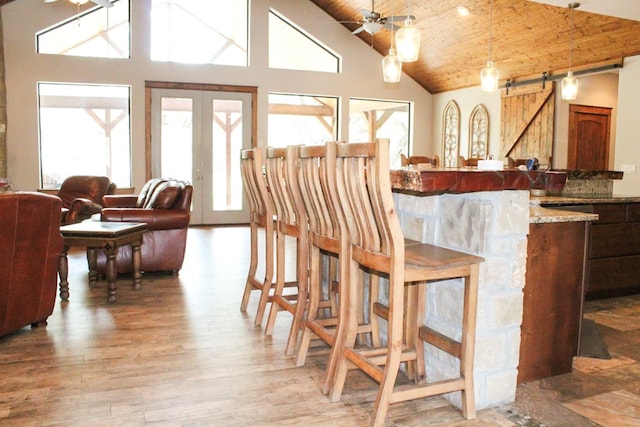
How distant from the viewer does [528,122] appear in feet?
27.7

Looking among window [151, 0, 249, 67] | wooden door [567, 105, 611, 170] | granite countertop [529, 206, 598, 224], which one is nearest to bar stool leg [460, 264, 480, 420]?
granite countertop [529, 206, 598, 224]

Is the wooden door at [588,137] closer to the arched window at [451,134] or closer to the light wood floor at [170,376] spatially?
the arched window at [451,134]

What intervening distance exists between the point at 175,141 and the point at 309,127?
2.57 metres

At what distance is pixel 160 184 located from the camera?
543 centimetres

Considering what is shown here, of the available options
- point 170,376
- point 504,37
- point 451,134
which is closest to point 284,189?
Answer: point 170,376

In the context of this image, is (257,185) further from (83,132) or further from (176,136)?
(83,132)

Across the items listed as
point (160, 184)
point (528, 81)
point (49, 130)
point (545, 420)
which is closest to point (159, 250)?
point (160, 184)

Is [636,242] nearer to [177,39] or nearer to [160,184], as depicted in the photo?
[160,184]

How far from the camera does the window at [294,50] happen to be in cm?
961

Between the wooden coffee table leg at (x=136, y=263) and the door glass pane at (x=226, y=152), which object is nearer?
the wooden coffee table leg at (x=136, y=263)

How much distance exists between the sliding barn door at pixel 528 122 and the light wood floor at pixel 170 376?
611cm

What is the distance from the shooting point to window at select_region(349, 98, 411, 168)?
1041cm

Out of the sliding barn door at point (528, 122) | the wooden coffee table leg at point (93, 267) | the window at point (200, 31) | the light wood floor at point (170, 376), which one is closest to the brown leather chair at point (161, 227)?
the wooden coffee table leg at point (93, 267)

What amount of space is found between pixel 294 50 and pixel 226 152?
2.29m
